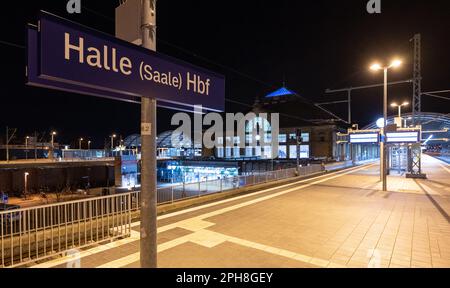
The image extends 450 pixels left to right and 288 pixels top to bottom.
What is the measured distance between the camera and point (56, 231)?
530cm

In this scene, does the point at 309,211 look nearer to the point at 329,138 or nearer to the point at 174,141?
the point at 329,138

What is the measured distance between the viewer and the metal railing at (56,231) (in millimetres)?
4711

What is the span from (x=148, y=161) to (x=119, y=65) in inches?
33.4

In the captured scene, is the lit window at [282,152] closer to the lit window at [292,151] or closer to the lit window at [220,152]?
the lit window at [292,151]

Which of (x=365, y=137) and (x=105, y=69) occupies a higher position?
(x=105, y=69)

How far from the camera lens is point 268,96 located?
235 feet

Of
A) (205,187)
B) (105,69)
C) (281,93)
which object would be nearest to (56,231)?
(105,69)

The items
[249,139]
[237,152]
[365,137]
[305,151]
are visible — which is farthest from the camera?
[237,152]

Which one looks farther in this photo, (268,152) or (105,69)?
(268,152)

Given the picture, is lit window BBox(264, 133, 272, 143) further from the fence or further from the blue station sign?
the fence

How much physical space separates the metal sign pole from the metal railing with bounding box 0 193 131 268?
3.50 metres

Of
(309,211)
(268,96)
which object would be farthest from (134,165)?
(268,96)

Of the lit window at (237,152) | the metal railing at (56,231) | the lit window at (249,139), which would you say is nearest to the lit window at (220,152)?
the lit window at (237,152)

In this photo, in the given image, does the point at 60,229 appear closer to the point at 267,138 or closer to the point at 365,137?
the point at 365,137
